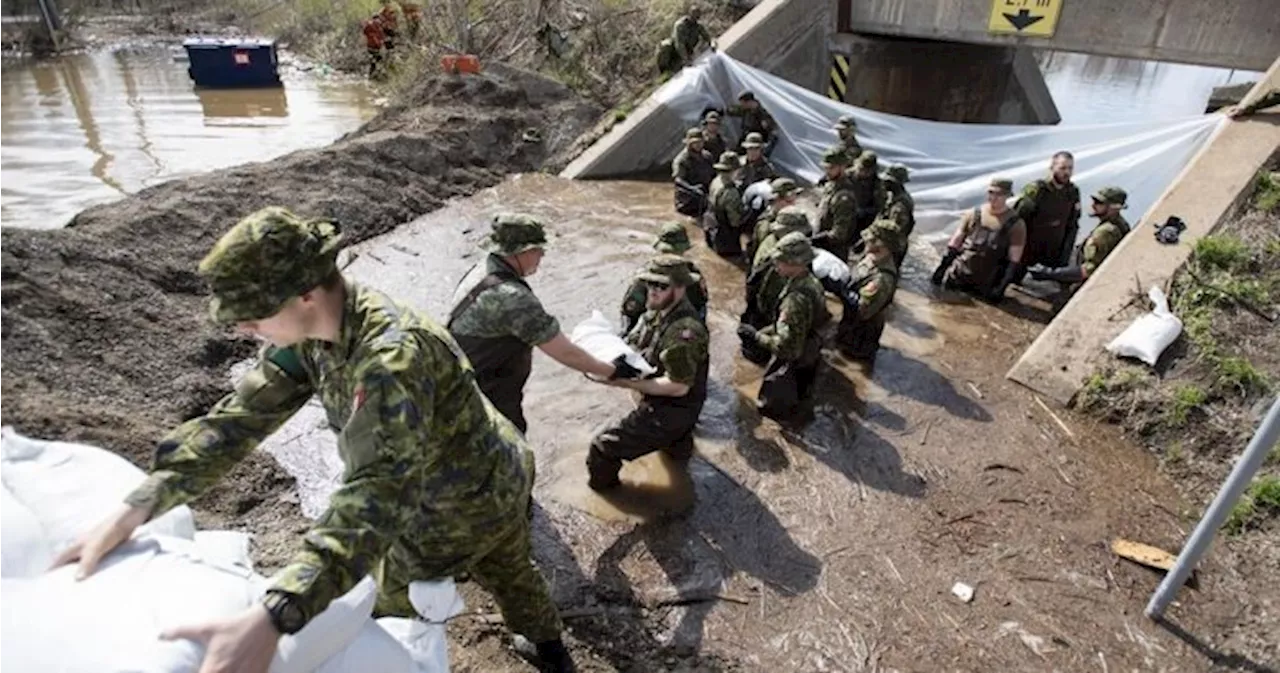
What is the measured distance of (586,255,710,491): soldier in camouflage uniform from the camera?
11.6 feet

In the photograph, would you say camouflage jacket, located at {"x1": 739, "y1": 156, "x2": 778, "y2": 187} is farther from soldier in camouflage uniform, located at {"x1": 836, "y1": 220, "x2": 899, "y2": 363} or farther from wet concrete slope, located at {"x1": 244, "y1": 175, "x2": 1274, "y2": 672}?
wet concrete slope, located at {"x1": 244, "y1": 175, "x2": 1274, "y2": 672}

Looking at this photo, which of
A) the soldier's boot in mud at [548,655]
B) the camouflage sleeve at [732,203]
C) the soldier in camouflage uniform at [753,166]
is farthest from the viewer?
the soldier in camouflage uniform at [753,166]

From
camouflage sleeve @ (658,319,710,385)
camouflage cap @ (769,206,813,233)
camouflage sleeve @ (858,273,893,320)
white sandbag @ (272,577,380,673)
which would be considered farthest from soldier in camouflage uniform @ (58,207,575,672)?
camouflage sleeve @ (858,273,893,320)

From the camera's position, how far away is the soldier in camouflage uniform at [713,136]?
860 centimetres

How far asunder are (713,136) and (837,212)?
2.78m

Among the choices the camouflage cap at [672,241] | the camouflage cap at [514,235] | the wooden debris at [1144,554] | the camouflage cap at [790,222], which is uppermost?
the camouflage cap at [514,235]

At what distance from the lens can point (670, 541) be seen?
372 cm

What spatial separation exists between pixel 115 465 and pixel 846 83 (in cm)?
1065

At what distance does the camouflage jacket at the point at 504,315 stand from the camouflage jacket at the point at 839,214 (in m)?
4.05

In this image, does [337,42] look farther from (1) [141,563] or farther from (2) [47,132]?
(1) [141,563]

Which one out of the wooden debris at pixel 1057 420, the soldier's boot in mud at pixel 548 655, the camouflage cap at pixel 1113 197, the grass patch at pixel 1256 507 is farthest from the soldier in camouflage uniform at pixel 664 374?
the camouflage cap at pixel 1113 197

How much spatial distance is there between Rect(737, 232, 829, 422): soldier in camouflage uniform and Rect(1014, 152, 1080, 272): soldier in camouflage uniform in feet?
10.7

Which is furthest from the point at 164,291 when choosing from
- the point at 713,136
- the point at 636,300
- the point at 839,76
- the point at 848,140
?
the point at 839,76

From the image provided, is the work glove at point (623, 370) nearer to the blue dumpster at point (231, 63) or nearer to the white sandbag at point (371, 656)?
the white sandbag at point (371, 656)
